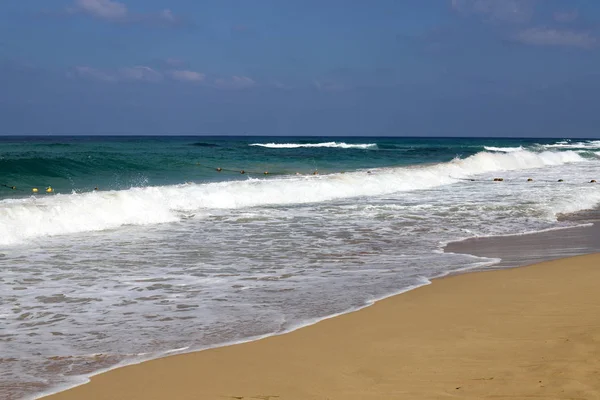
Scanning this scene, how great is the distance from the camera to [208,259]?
8.95 meters

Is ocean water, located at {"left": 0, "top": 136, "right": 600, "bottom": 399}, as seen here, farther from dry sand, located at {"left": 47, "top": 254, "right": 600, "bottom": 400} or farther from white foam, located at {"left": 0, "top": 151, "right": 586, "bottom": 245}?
dry sand, located at {"left": 47, "top": 254, "right": 600, "bottom": 400}

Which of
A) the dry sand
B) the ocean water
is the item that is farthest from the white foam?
the dry sand

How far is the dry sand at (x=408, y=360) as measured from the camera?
3.97 meters

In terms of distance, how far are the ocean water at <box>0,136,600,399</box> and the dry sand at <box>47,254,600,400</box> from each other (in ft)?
1.21

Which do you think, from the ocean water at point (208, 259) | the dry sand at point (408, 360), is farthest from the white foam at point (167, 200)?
the dry sand at point (408, 360)

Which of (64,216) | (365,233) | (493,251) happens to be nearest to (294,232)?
(365,233)

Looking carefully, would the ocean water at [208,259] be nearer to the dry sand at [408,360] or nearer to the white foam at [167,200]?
the white foam at [167,200]

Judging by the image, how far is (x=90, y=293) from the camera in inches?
271

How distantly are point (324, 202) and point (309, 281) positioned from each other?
1043cm

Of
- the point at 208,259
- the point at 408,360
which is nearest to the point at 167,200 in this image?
the point at 208,259

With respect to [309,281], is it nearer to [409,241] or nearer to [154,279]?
[154,279]

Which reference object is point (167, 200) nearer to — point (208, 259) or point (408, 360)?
point (208, 259)

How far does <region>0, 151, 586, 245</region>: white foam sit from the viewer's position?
1195cm

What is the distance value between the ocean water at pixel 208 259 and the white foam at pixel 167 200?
4 centimetres
